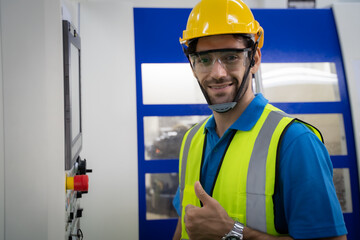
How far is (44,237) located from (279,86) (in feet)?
6.36

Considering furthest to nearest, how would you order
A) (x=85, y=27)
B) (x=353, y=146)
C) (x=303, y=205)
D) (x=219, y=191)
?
(x=353, y=146), (x=85, y=27), (x=219, y=191), (x=303, y=205)

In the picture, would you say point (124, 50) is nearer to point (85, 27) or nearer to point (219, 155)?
point (85, 27)

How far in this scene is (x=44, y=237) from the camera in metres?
0.92

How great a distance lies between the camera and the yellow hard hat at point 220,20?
1.12 m

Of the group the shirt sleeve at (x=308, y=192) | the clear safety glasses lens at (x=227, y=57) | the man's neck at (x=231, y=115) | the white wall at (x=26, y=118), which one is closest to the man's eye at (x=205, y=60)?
the clear safety glasses lens at (x=227, y=57)

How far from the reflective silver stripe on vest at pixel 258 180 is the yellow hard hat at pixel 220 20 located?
371 millimetres

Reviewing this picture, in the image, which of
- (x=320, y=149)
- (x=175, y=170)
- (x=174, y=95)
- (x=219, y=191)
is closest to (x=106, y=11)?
(x=174, y=95)

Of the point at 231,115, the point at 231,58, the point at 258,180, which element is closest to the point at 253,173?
the point at 258,180

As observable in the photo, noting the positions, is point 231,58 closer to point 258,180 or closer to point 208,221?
point 258,180

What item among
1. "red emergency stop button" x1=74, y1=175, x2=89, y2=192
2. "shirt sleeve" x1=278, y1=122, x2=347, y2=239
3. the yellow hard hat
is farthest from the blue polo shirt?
"red emergency stop button" x1=74, y1=175, x2=89, y2=192

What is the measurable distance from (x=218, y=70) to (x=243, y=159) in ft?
1.09

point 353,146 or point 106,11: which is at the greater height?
point 106,11

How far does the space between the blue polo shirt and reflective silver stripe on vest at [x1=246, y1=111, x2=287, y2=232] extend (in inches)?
1.8

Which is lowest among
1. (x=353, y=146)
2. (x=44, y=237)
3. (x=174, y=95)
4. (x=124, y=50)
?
(x=44, y=237)
